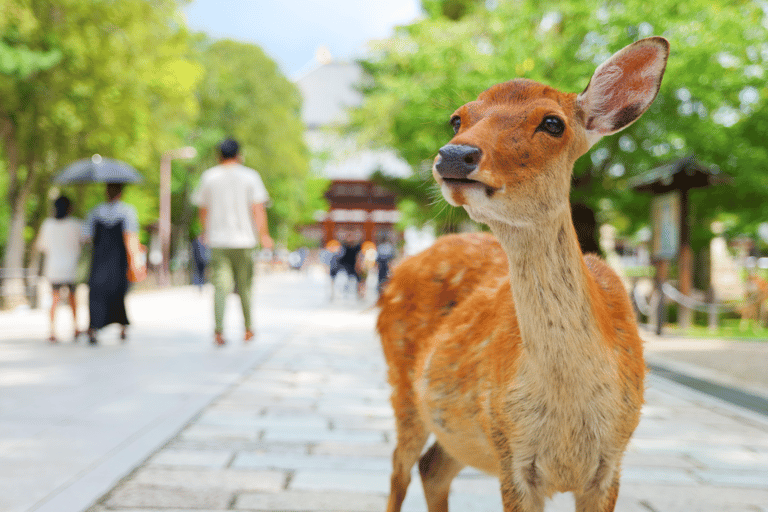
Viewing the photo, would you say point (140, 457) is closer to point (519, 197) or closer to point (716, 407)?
point (519, 197)

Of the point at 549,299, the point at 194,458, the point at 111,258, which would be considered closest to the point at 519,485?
the point at 549,299

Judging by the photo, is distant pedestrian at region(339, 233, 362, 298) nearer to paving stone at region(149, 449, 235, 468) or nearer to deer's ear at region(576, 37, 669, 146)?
paving stone at region(149, 449, 235, 468)

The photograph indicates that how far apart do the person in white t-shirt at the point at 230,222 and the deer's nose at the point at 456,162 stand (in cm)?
597

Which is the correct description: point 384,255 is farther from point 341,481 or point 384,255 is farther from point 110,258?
point 341,481

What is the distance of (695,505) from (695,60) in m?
8.99

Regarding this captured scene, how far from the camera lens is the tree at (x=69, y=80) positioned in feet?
46.5

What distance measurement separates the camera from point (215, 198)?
7.66m

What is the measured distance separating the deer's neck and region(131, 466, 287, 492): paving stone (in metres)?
1.88

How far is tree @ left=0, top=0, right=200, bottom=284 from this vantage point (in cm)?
1416

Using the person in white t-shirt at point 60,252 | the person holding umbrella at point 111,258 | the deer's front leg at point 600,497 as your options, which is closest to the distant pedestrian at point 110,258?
the person holding umbrella at point 111,258

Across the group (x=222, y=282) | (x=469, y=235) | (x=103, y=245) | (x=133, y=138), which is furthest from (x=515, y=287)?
(x=133, y=138)

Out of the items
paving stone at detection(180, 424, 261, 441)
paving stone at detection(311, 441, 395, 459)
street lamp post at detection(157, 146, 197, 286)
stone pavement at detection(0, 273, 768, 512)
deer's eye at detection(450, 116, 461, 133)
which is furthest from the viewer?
street lamp post at detection(157, 146, 197, 286)

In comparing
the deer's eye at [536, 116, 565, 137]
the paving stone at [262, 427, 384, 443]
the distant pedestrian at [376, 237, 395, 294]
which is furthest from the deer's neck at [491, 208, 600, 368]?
the distant pedestrian at [376, 237, 395, 294]

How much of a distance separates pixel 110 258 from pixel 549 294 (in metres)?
7.05
